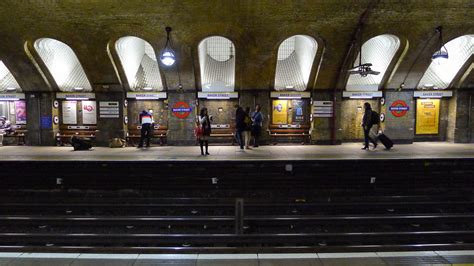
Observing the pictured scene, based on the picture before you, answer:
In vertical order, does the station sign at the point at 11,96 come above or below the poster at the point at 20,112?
above

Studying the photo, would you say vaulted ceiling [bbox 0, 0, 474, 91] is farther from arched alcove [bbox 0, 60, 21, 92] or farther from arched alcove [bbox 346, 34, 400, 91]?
arched alcove [bbox 0, 60, 21, 92]

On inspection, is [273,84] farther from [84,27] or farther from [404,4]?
[84,27]

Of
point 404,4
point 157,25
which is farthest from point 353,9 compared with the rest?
point 157,25

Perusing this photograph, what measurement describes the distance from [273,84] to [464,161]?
25.6 ft

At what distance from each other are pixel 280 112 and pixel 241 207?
9.76 m

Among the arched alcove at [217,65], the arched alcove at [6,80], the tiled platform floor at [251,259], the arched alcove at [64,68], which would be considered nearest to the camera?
the tiled platform floor at [251,259]

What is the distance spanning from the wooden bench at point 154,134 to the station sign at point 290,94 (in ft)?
17.8

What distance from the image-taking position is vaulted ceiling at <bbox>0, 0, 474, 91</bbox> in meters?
10.8

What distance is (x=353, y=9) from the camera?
11.0 m

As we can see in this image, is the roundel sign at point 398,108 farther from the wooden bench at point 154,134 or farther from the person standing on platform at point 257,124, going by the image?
the wooden bench at point 154,134

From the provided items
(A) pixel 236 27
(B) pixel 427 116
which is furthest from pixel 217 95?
(B) pixel 427 116

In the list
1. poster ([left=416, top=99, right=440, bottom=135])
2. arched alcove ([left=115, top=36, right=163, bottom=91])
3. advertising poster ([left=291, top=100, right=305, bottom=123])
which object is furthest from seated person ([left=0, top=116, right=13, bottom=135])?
poster ([left=416, top=99, right=440, bottom=135])

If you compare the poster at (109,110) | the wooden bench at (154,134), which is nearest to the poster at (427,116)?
the wooden bench at (154,134)

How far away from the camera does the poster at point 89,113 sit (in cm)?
1488
